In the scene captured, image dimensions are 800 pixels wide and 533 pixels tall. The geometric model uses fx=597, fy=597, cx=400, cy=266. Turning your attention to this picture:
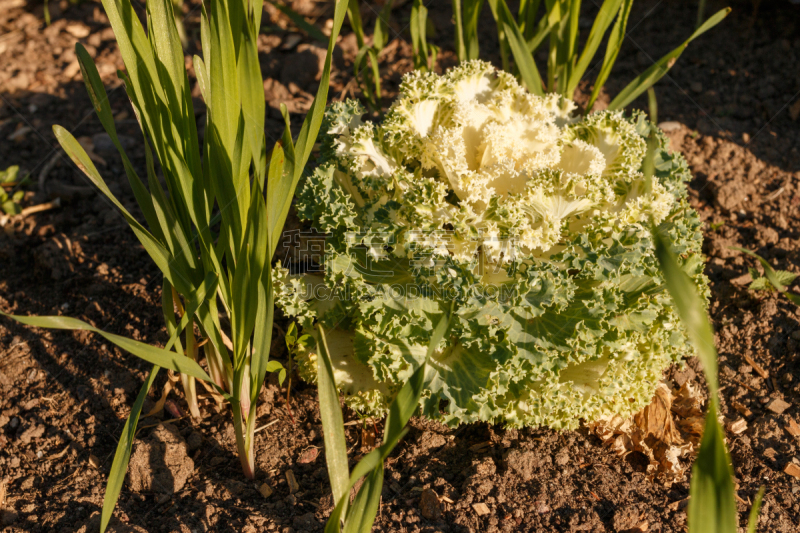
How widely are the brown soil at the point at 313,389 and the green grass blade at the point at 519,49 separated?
53.7 inches

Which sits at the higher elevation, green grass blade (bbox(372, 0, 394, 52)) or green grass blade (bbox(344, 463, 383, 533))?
green grass blade (bbox(372, 0, 394, 52))

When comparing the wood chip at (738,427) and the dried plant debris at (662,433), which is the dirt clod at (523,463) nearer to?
the dried plant debris at (662,433)

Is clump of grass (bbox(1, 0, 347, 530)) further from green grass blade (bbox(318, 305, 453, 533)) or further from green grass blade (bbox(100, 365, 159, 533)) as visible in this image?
green grass blade (bbox(318, 305, 453, 533))

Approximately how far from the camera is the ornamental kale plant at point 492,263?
236 cm

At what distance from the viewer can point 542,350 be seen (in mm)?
2322

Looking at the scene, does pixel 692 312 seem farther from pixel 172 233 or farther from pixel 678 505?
pixel 172 233

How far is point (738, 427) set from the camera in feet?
8.84

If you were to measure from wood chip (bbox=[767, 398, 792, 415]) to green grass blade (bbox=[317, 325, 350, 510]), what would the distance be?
2112mm

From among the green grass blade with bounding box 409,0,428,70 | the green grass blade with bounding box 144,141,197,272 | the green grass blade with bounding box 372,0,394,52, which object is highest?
the green grass blade with bounding box 372,0,394,52

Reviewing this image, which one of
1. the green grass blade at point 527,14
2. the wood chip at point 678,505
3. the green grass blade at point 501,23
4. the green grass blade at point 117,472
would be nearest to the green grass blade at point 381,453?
the green grass blade at point 117,472

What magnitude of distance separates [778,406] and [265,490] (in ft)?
7.63

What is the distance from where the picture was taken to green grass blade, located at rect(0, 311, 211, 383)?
1.68 meters

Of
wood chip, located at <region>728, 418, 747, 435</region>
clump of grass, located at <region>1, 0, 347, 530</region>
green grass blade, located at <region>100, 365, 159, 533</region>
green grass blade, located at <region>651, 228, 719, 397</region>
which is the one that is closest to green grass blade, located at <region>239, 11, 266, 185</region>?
clump of grass, located at <region>1, 0, 347, 530</region>

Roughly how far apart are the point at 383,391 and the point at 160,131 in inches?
54.4
